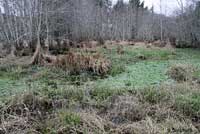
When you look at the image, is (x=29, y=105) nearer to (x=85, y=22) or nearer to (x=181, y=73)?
(x=181, y=73)

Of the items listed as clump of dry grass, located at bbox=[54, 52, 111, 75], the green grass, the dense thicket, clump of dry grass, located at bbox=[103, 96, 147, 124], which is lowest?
clump of dry grass, located at bbox=[103, 96, 147, 124]

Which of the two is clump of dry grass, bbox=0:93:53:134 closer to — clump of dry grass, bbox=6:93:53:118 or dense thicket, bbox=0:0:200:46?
clump of dry grass, bbox=6:93:53:118

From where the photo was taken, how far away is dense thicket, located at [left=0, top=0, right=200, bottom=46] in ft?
52.7

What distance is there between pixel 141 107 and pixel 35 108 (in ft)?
6.58

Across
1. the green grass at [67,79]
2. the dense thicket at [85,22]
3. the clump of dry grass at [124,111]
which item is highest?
the dense thicket at [85,22]

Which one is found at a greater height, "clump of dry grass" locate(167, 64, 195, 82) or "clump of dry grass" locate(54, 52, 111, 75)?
"clump of dry grass" locate(54, 52, 111, 75)

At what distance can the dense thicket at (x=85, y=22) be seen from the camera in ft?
52.7

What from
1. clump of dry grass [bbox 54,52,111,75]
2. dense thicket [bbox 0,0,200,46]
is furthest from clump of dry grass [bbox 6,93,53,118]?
dense thicket [bbox 0,0,200,46]

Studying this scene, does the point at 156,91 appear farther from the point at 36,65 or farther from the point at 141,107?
the point at 36,65

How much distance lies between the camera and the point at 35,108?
5508 mm

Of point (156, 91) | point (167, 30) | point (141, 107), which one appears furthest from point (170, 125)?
point (167, 30)

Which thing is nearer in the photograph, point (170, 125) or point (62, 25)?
point (170, 125)

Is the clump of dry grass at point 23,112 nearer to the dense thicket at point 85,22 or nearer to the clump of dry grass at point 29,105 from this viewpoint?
the clump of dry grass at point 29,105

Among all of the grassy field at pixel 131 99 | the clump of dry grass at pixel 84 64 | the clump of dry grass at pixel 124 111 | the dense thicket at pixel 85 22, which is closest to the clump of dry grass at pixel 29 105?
the grassy field at pixel 131 99
